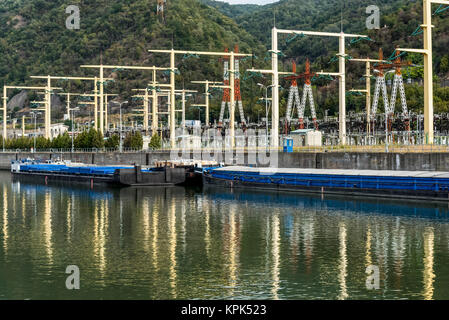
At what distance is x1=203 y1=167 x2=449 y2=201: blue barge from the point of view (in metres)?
51.0

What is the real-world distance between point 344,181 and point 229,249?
27750mm

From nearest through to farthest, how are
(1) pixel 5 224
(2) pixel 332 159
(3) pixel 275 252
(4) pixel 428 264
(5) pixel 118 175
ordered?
1. (4) pixel 428 264
2. (3) pixel 275 252
3. (1) pixel 5 224
4. (2) pixel 332 159
5. (5) pixel 118 175

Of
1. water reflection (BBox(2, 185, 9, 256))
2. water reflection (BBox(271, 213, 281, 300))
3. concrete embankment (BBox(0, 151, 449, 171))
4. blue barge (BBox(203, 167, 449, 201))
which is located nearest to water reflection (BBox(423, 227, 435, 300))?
water reflection (BBox(271, 213, 281, 300))

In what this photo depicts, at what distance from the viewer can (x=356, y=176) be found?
57281 millimetres

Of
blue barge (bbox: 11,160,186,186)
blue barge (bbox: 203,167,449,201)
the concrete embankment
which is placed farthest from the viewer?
blue barge (bbox: 11,160,186,186)

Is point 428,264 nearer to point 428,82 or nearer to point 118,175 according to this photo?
point 428,82

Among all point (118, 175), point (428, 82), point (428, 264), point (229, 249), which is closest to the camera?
point (428, 264)

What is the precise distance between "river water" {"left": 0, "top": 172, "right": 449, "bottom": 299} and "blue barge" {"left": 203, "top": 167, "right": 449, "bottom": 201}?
171 centimetres

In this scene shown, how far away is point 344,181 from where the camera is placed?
57969mm

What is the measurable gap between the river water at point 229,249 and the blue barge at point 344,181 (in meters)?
1.71

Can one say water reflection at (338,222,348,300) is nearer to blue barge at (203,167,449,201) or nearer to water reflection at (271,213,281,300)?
water reflection at (271,213,281,300)

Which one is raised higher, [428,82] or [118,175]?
[428,82]

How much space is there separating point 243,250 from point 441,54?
13346cm

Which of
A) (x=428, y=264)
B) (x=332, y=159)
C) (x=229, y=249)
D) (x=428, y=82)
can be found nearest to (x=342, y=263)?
(x=428, y=264)
